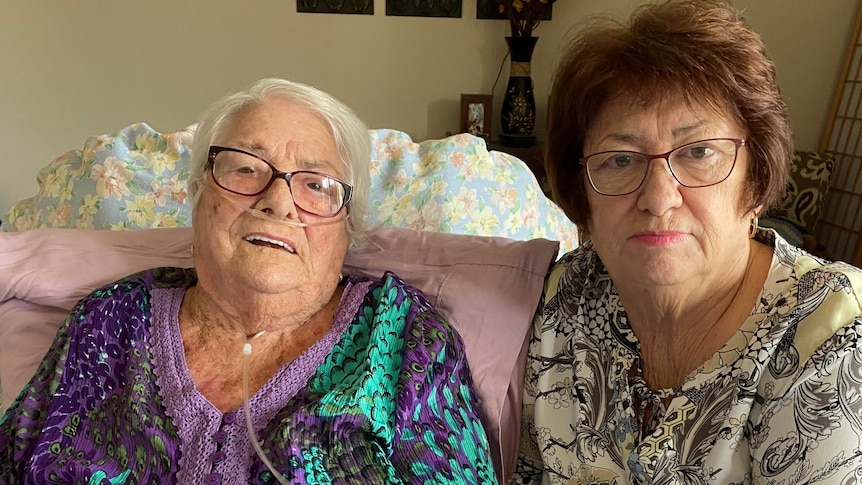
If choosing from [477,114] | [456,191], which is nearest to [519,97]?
[477,114]

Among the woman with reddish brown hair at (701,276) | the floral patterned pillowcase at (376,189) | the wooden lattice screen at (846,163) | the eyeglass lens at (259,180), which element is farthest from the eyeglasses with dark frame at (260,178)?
the wooden lattice screen at (846,163)

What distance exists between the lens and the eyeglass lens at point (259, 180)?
1188mm

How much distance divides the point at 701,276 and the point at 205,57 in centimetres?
267

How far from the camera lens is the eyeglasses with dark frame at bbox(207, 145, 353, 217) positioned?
1.18 meters

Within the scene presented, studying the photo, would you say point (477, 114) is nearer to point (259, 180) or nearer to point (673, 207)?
point (259, 180)

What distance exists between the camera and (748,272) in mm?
1007

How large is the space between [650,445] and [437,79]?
2674mm

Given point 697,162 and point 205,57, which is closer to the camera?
point 697,162

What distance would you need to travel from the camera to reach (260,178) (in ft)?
3.91

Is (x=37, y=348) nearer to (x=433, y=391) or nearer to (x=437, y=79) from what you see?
(x=433, y=391)

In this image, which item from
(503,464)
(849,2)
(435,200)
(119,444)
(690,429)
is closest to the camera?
(690,429)

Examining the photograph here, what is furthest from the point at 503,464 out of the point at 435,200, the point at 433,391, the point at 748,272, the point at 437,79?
the point at 437,79

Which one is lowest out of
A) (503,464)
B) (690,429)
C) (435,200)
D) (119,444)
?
(503,464)

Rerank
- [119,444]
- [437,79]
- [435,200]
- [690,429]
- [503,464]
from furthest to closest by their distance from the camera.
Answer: [437,79]
[435,200]
[503,464]
[119,444]
[690,429]
